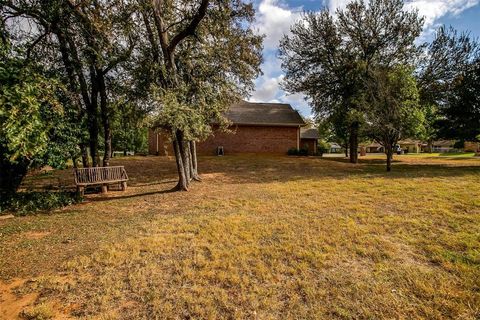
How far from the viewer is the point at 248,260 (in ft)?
14.5

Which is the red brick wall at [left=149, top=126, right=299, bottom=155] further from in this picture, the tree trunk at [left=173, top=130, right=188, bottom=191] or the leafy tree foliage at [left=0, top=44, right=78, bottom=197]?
the leafy tree foliage at [left=0, top=44, right=78, bottom=197]

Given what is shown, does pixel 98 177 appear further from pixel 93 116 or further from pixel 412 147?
pixel 412 147

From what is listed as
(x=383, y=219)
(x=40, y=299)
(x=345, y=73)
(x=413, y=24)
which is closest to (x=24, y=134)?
(x=40, y=299)

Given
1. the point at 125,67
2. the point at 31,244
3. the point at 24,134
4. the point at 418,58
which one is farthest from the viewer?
the point at 418,58

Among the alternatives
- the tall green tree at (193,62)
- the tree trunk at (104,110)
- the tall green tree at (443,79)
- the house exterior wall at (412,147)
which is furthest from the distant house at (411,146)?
the tree trunk at (104,110)

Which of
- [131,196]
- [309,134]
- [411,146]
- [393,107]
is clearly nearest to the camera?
[131,196]

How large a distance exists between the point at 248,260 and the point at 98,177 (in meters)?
7.86

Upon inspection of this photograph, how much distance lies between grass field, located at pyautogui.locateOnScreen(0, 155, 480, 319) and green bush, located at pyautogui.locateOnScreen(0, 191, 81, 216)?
0.63 metres

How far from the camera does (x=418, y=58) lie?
19938 mm

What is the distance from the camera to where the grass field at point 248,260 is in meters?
3.23

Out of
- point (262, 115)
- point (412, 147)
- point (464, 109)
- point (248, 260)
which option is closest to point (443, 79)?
point (464, 109)

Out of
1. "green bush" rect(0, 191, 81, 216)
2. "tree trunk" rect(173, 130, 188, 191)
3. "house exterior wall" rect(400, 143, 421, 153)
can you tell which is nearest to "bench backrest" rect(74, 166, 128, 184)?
"green bush" rect(0, 191, 81, 216)

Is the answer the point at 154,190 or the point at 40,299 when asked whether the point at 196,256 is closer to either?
the point at 40,299

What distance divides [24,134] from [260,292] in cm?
659
